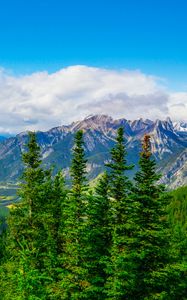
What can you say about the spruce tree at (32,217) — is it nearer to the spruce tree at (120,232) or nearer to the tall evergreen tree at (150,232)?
the spruce tree at (120,232)

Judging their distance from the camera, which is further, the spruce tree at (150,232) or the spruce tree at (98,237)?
the spruce tree at (98,237)

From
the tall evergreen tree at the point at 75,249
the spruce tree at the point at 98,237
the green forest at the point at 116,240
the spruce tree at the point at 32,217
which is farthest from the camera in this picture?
the spruce tree at the point at 32,217

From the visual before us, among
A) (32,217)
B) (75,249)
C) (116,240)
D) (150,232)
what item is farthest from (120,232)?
(32,217)

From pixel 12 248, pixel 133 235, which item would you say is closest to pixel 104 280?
pixel 133 235

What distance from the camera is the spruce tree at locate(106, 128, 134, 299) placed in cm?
3247

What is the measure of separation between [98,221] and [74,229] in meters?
3.11

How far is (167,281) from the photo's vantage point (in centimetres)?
3628

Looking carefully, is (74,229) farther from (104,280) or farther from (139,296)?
(139,296)

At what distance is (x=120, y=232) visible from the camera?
35.0 meters

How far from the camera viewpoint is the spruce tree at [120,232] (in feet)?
107

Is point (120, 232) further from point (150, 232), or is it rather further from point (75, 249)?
point (75, 249)

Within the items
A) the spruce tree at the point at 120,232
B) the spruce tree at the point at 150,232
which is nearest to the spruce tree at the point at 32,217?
the spruce tree at the point at 120,232

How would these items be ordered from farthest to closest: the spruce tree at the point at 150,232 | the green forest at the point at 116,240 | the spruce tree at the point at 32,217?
the spruce tree at the point at 32,217
the spruce tree at the point at 150,232
the green forest at the point at 116,240

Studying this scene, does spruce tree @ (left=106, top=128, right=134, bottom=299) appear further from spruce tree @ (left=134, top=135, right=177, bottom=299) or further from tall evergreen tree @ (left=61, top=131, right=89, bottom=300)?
tall evergreen tree @ (left=61, top=131, right=89, bottom=300)
